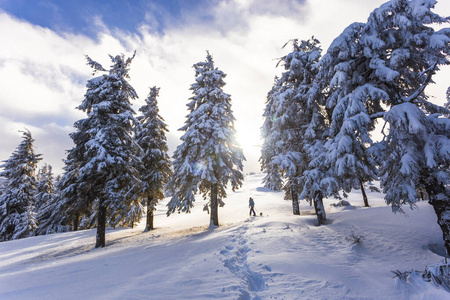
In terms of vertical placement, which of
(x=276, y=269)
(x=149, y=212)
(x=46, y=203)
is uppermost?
(x=46, y=203)

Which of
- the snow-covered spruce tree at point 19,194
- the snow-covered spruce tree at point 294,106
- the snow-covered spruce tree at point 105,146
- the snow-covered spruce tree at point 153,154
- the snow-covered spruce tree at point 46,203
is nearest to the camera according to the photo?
the snow-covered spruce tree at point 294,106

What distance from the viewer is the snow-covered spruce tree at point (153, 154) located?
18.5 m

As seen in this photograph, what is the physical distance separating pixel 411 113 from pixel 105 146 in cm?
1643

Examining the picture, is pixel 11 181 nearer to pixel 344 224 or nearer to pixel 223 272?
pixel 223 272

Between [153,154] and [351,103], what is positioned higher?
[153,154]

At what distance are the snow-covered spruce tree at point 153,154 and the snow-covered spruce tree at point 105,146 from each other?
3050 mm

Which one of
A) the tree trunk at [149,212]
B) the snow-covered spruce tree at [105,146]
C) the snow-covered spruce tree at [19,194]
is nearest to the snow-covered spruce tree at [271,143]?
the snow-covered spruce tree at [105,146]

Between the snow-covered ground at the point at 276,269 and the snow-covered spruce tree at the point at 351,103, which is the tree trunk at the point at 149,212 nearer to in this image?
the snow-covered ground at the point at 276,269

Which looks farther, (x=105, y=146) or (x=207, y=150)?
(x=207, y=150)

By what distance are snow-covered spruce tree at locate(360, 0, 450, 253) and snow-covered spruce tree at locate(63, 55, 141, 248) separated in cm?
1455

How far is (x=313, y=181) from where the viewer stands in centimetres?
1052

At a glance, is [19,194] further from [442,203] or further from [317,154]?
[442,203]

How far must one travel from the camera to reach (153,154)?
18.9m

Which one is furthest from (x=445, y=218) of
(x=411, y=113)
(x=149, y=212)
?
(x=149, y=212)
